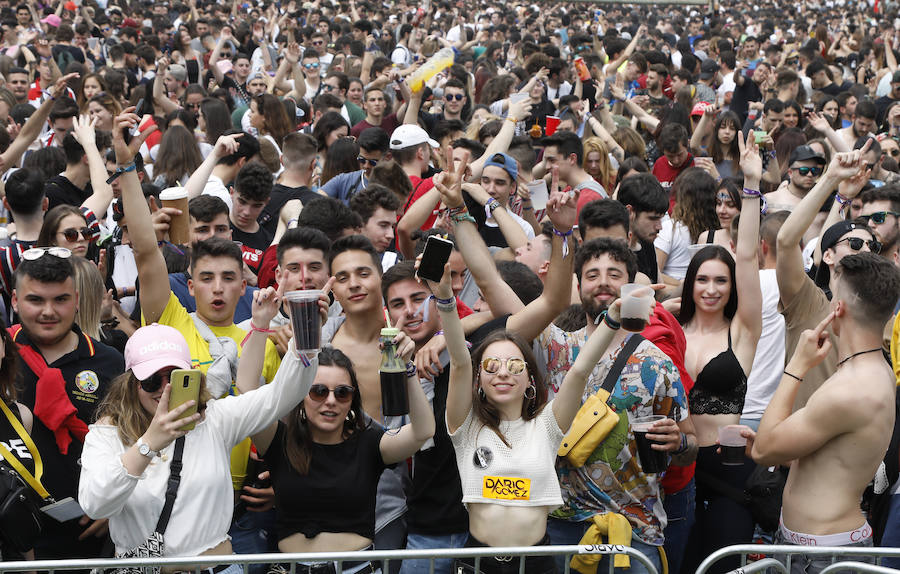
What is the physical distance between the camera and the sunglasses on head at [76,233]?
5.30m

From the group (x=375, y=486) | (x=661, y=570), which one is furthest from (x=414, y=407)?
(x=661, y=570)

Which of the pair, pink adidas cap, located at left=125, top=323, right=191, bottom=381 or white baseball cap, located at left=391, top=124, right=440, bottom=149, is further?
white baseball cap, located at left=391, top=124, right=440, bottom=149

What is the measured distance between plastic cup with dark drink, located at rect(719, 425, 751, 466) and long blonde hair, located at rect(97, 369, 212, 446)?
208 centimetres

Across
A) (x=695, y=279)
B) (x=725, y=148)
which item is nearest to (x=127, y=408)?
(x=695, y=279)

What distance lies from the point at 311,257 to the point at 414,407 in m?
1.31

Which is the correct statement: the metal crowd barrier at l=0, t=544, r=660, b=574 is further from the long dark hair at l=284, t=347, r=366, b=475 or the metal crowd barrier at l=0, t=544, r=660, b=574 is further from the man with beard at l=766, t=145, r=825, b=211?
the man with beard at l=766, t=145, r=825, b=211

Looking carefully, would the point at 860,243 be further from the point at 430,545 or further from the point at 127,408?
the point at 127,408

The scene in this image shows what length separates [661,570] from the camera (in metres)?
4.07

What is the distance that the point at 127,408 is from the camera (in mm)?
3531

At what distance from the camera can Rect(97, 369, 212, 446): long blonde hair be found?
11.4ft

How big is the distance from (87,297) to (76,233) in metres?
0.97

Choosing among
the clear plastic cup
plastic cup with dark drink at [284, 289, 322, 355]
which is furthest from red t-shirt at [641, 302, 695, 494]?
the clear plastic cup

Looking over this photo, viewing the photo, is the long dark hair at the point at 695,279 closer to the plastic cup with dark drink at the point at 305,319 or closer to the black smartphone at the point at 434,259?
Answer: the black smartphone at the point at 434,259

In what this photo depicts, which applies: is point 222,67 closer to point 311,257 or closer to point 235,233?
point 235,233
